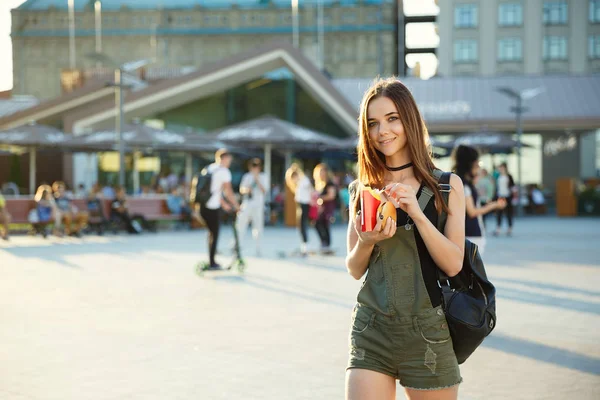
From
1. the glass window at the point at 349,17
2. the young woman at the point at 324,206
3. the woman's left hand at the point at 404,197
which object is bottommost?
the young woman at the point at 324,206

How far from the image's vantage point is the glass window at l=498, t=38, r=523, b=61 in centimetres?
6600

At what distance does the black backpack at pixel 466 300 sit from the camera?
3279 mm

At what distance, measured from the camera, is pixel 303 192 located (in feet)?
55.7

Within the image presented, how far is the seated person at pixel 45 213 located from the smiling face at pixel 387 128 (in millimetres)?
20747

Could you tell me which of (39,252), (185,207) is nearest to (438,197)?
(39,252)

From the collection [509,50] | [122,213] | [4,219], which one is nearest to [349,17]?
[509,50]

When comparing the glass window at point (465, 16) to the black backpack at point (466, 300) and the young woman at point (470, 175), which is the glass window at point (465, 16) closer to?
the young woman at point (470, 175)

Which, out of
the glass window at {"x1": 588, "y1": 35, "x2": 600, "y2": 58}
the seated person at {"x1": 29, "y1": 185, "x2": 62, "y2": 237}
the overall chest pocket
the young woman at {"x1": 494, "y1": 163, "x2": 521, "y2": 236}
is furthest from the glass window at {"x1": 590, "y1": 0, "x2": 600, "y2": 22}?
the overall chest pocket

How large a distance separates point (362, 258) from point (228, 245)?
16.2 m

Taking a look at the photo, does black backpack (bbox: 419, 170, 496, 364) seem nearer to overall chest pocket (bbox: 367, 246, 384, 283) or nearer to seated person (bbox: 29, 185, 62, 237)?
overall chest pocket (bbox: 367, 246, 384, 283)

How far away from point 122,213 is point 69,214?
1.48 m

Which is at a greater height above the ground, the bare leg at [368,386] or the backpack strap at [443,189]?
the backpack strap at [443,189]

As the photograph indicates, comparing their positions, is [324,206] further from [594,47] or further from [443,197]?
[594,47]

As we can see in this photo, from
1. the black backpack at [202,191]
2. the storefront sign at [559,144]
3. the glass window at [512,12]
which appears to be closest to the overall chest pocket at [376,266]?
the black backpack at [202,191]
